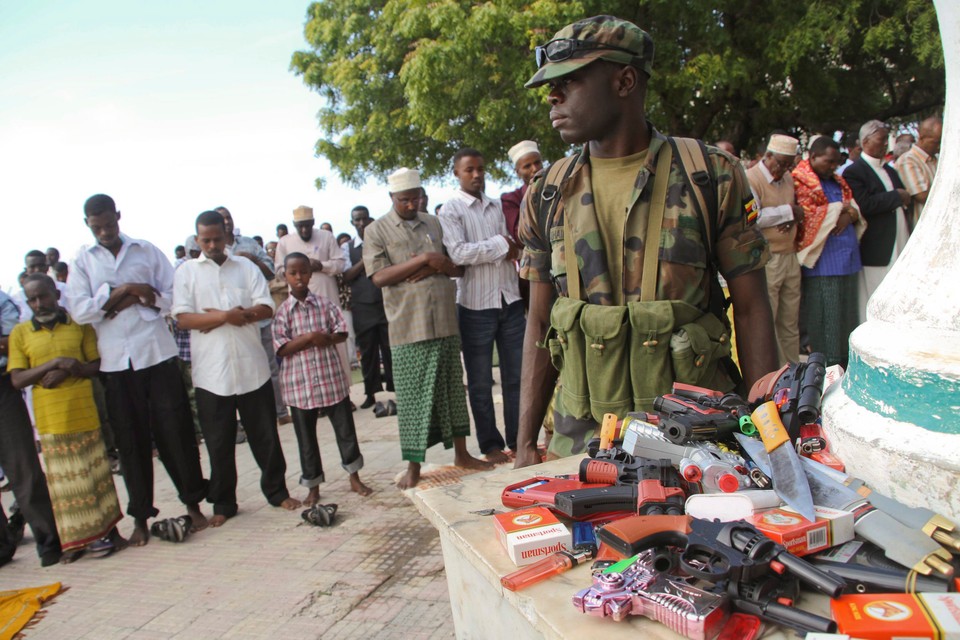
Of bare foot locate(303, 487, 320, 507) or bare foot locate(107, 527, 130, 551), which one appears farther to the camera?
bare foot locate(303, 487, 320, 507)

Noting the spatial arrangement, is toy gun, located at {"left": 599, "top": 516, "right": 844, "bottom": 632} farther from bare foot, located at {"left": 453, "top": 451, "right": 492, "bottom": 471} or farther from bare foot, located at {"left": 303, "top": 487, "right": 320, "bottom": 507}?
bare foot, located at {"left": 303, "top": 487, "right": 320, "bottom": 507}

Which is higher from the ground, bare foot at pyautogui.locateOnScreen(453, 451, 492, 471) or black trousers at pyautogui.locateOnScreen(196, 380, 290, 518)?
black trousers at pyautogui.locateOnScreen(196, 380, 290, 518)

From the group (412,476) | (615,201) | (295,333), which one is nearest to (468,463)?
(412,476)

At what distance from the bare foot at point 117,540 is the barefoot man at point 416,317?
183 cm

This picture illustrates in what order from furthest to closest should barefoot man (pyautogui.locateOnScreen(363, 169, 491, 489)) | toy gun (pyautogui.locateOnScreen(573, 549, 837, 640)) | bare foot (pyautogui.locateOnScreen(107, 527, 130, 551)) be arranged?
barefoot man (pyautogui.locateOnScreen(363, 169, 491, 489)), bare foot (pyautogui.locateOnScreen(107, 527, 130, 551)), toy gun (pyautogui.locateOnScreen(573, 549, 837, 640))

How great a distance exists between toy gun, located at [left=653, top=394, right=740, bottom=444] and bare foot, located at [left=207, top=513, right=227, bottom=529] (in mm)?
3923

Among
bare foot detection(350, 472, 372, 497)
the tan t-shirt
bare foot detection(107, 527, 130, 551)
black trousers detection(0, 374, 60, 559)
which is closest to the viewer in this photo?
the tan t-shirt

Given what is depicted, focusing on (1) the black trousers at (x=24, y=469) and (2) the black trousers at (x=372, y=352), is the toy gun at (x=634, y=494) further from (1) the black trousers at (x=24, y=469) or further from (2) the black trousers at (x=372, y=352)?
(2) the black trousers at (x=372, y=352)

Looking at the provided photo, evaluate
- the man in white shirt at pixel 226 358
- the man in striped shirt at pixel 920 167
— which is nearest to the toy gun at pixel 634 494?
the man in white shirt at pixel 226 358

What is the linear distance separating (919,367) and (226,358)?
4.20m

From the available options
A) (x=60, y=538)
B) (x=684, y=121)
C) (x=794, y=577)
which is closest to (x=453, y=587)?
(x=794, y=577)

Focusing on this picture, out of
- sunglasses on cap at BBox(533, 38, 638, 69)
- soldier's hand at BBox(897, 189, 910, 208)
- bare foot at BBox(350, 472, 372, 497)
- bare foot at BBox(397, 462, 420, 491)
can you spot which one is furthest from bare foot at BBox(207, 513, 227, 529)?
soldier's hand at BBox(897, 189, 910, 208)

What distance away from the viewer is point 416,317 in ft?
15.0

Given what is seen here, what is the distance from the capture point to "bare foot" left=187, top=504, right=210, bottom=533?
4.64 meters
